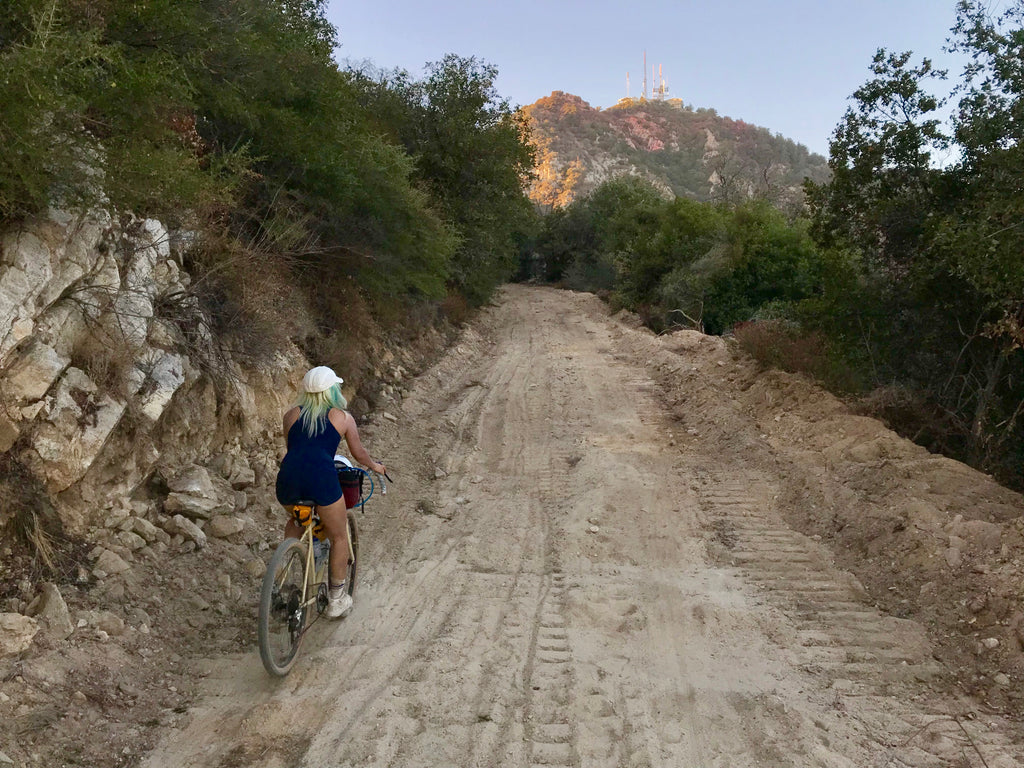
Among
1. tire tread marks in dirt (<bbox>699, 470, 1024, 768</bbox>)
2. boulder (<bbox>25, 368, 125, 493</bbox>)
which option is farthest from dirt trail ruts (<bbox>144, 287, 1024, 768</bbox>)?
boulder (<bbox>25, 368, 125, 493</bbox>)

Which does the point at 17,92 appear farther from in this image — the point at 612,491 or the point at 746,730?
the point at 612,491

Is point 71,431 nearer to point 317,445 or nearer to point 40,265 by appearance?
point 40,265

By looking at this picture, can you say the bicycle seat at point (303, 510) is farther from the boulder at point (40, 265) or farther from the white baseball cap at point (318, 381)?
the boulder at point (40, 265)

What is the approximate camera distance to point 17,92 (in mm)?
3830

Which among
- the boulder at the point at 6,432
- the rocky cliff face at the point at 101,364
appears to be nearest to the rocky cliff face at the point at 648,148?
the rocky cliff face at the point at 101,364

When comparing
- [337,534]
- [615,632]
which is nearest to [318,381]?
[337,534]

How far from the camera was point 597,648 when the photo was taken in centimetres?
441

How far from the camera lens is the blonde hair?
421cm

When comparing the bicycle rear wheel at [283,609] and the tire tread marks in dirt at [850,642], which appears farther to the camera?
the bicycle rear wheel at [283,609]

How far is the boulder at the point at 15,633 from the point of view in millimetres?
3446

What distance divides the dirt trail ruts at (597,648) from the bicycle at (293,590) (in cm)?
18

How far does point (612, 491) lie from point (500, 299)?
23586mm

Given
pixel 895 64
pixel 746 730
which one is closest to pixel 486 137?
pixel 895 64

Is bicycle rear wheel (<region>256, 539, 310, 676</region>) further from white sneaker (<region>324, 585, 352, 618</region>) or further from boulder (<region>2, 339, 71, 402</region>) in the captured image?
boulder (<region>2, 339, 71, 402</region>)
